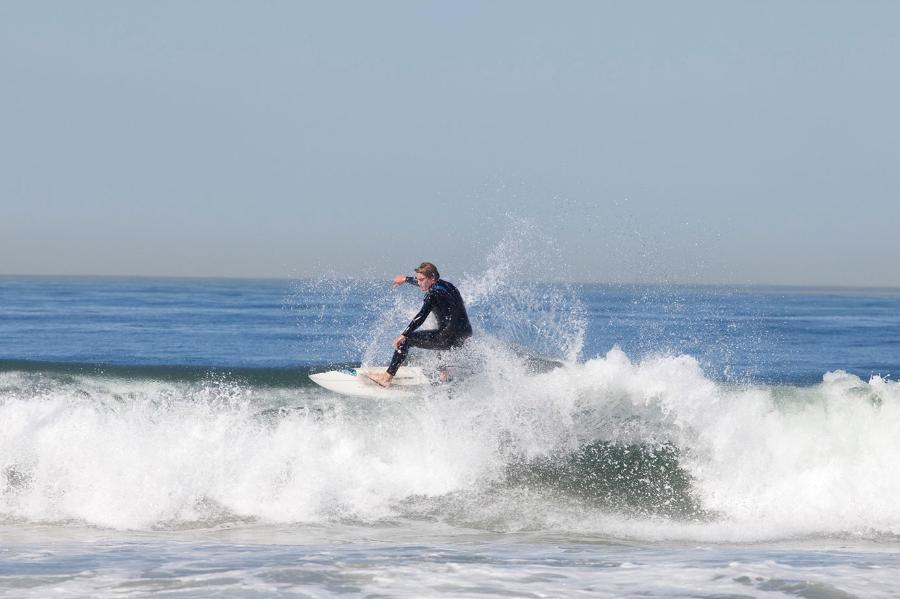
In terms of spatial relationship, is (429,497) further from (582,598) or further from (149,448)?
(582,598)

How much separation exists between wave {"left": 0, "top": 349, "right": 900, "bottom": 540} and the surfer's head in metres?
1.31

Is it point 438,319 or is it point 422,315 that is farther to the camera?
point 438,319

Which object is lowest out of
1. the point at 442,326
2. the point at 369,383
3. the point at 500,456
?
the point at 500,456

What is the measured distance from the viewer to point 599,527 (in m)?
10.1

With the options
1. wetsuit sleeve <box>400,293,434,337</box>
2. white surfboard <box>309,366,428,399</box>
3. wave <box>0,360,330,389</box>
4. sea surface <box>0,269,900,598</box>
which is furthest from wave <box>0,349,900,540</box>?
wetsuit sleeve <box>400,293,434,337</box>

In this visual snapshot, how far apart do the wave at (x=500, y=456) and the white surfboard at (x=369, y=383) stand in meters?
0.21

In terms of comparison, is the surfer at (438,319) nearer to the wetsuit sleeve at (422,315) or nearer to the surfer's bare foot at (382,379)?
the wetsuit sleeve at (422,315)

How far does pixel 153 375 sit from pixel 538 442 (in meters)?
6.36

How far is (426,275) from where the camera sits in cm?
1157

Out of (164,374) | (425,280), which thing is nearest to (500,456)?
(425,280)

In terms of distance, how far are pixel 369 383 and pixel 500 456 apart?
1930 millimetres

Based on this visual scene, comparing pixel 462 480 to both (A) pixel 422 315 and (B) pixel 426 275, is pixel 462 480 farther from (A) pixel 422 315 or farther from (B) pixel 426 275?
(B) pixel 426 275

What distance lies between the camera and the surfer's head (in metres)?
11.5

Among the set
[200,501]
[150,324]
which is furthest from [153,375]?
[150,324]
